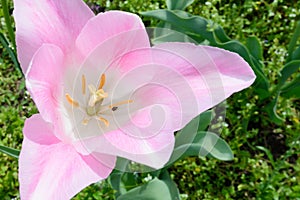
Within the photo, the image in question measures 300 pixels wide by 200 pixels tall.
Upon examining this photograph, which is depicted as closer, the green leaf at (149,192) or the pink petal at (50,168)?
the pink petal at (50,168)

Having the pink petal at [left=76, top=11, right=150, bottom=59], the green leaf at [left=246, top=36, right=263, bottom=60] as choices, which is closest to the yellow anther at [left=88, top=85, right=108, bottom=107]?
the pink petal at [left=76, top=11, right=150, bottom=59]

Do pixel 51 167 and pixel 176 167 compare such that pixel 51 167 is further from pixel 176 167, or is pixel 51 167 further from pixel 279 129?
pixel 279 129

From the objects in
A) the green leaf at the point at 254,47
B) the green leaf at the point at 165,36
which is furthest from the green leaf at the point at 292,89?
the green leaf at the point at 165,36

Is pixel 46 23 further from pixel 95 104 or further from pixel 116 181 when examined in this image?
pixel 116 181

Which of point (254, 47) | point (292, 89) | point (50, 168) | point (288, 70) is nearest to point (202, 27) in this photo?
point (254, 47)

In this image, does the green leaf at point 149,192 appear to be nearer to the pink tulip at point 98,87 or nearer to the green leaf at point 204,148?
the green leaf at point 204,148

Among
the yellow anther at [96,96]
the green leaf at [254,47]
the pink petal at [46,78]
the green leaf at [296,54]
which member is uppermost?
the pink petal at [46,78]

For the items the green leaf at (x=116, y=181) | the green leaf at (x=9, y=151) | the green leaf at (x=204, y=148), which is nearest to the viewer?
the green leaf at (x=9, y=151)

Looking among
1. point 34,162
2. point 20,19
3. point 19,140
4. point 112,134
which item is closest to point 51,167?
point 34,162
